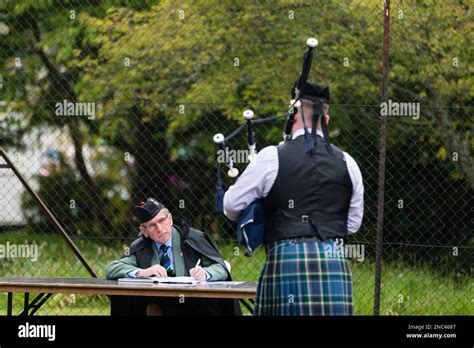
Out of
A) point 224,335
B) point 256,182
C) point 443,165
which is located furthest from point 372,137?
Result: point 256,182

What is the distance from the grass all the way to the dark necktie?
1.90 meters

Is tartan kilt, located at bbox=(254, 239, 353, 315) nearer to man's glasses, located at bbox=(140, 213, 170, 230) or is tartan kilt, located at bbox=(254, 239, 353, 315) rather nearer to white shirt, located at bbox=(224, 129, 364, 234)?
white shirt, located at bbox=(224, 129, 364, 234)

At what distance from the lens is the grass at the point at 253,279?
9375 millimetres

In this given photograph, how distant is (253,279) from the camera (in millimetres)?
9648

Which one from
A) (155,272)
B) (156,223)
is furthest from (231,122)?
(155,272)

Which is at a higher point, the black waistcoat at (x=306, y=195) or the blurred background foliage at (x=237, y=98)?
the blurred background foliage at (x=237, y=98)

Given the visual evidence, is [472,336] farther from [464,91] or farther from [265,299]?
[464,91]

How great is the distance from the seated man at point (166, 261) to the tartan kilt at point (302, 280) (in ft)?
4.62

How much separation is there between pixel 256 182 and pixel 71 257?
4311 millimetres

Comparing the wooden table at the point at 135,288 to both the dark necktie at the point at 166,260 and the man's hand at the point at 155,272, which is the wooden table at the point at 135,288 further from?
the dark necktie at the point at 166,260

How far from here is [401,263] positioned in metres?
9.48

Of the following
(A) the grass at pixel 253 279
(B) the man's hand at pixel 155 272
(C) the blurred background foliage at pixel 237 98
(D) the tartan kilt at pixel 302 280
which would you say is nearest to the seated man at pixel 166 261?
(B) the man's hand at pixel 155 272

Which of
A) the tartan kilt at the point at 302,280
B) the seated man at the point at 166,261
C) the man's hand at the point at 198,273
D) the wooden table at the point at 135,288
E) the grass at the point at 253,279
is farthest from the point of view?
the grass at the point at 253,279

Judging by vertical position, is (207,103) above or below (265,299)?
above
